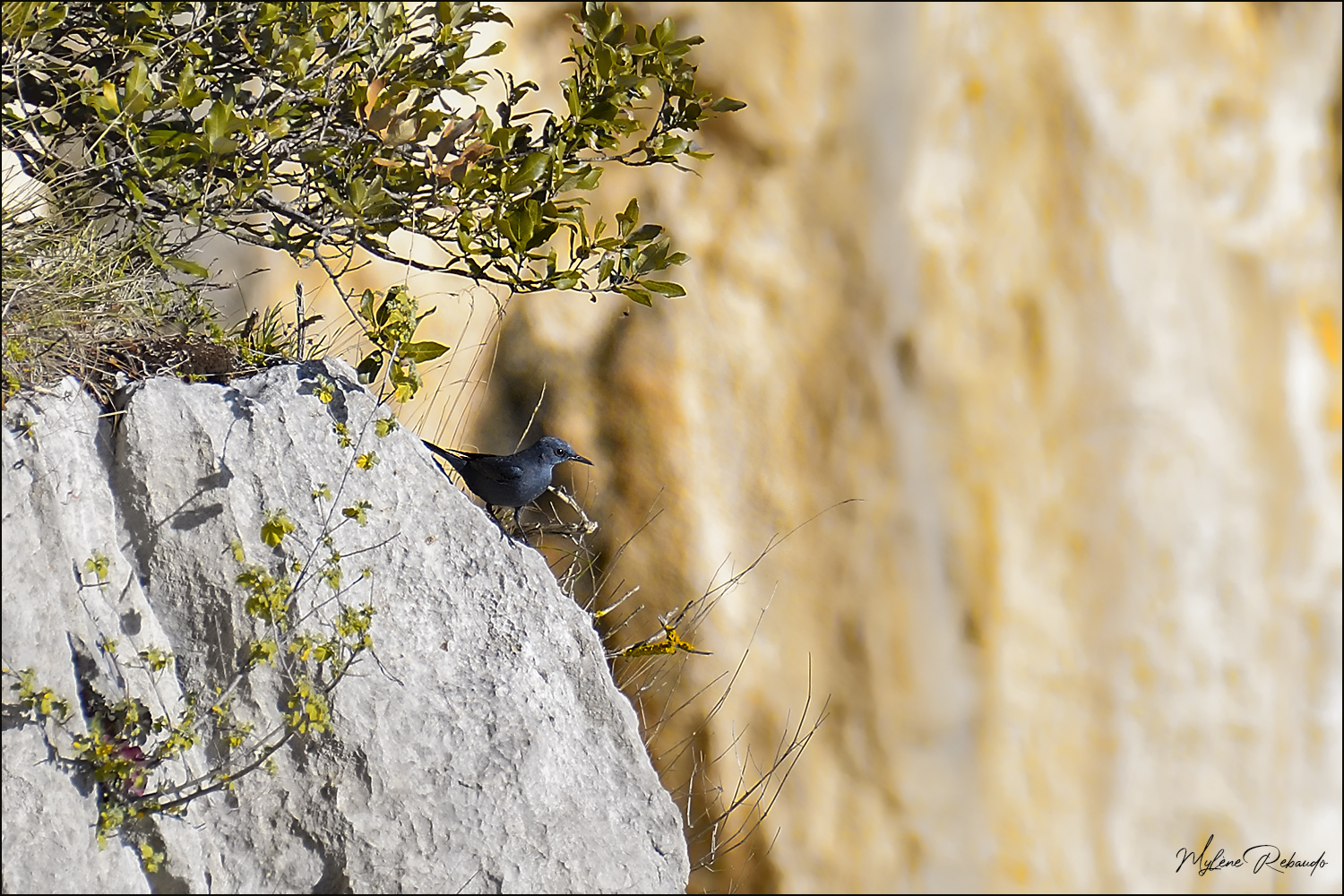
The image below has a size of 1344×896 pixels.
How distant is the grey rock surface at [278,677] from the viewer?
6.81ft

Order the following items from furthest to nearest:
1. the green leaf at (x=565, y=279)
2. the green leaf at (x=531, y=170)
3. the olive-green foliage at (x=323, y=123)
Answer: the green leaf at (x=565, y=279) → the green leaf at (x=531, y=170) → the olive-green foliage at (x=323, y=123)

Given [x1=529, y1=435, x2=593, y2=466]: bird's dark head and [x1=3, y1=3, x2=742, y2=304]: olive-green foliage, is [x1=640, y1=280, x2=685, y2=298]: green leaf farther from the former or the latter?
[x1=529, y1=435, x2=593, y2=466]: bird's dark head

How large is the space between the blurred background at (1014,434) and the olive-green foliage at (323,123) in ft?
3.65

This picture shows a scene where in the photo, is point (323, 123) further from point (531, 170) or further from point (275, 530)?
point (275, 530)

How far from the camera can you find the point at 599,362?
3.92 metres

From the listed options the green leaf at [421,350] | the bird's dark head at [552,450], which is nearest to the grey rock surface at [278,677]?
the green leaf at [421,350]

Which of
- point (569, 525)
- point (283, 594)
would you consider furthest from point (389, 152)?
point (569, 525)

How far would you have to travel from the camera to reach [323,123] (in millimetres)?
2506

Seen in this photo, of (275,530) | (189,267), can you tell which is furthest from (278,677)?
(189,267)

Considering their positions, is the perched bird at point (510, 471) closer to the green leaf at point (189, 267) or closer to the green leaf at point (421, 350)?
the green leaf at point (421, 350)

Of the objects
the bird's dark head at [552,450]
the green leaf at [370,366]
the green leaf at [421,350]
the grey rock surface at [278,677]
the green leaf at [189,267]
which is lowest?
the grey rock surface at [278,677]

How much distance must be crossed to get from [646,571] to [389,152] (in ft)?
6.25

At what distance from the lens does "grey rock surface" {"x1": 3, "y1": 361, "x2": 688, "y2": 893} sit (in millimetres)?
2074

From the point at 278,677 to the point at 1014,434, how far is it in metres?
2.58
